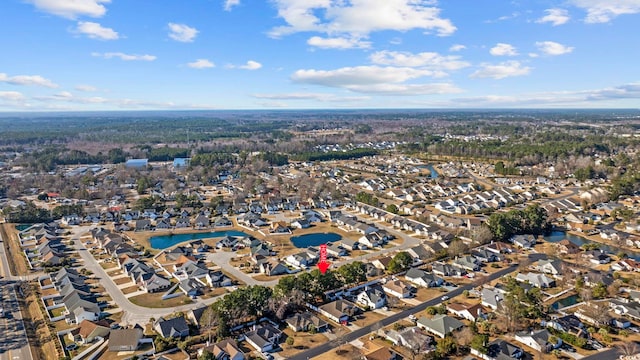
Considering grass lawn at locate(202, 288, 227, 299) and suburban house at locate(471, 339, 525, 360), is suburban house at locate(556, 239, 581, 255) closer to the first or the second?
suburban house at locate(471, 339, 525, 360)

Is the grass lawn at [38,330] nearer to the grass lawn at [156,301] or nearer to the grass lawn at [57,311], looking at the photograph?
the grass lawn at [57,311]

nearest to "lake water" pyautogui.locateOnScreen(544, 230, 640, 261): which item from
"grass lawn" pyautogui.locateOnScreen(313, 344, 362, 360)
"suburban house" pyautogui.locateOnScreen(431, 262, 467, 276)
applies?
"suburban house" pyautogui.locateOnScreen(431, 262, 467, 276)

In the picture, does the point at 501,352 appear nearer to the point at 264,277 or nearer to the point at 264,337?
the point at 264,337

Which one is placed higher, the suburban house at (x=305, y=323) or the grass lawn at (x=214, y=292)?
the suburban house at (x=305, y=323)

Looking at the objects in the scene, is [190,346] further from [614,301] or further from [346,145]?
[346,145]

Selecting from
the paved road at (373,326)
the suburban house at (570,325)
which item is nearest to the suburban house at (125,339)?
the paved road at (373,326)
